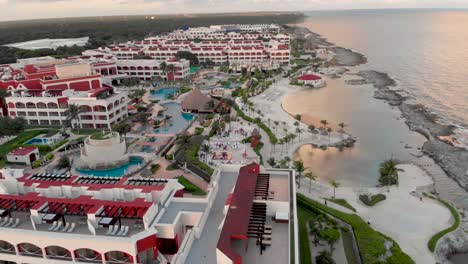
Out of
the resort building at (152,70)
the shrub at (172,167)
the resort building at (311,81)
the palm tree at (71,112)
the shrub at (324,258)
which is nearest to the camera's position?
the shrub at (324,258)

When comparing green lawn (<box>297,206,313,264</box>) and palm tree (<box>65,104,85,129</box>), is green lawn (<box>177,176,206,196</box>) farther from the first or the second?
palm tree (<box>65,104,85,129</box>)

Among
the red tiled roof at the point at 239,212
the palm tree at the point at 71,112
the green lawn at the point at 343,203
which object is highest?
the red tiled roof at the point at 239,212

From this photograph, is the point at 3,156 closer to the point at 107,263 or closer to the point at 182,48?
the point at 107,263

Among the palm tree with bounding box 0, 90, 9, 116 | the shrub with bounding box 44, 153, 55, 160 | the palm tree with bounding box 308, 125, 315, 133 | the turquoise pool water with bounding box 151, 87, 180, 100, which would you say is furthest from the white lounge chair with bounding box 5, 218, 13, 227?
the turquoise pool water with bounding box 151, 87, 180, 100

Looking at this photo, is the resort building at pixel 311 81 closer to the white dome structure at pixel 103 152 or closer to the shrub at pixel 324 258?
the white dome structure at pixel 103 152

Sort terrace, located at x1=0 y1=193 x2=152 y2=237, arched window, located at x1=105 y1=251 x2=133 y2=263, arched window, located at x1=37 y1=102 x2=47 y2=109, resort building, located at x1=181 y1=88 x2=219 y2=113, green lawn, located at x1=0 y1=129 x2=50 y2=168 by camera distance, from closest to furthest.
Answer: arched window, located at x1=105 y1=251 x2=133 y2=263 < terrace, located at x1=0 y1=193 x2=152 y2=237 < green lawn, located at x1=0 y1=129 x2=50 y2=168 < arched window, located at x1=37 y1=102 x2=47 y2=109 < resort building, located at x1=181 y1=88 x2=219 y2=113

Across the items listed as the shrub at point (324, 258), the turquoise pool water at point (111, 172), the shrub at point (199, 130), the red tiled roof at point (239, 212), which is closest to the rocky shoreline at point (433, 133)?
the shrub at point (324, 258)
